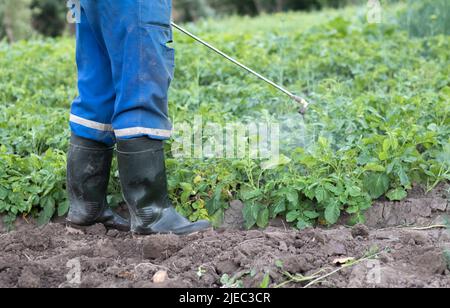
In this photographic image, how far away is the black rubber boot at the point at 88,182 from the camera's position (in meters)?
3.72

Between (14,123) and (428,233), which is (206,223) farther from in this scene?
(14,123)

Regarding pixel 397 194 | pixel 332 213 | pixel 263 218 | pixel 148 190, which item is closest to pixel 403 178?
pixel 397 194

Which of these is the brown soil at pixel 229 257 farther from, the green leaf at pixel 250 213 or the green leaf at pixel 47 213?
the green leaf at pixel 47 213

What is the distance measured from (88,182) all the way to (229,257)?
1032 millimetres

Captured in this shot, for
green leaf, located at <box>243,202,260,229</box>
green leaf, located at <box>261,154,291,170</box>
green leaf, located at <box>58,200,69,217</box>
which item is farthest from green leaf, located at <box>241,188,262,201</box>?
green leaf, located at <box>58,200,69,217</box>

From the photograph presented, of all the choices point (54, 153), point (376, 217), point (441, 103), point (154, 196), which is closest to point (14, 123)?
point (54, 153)

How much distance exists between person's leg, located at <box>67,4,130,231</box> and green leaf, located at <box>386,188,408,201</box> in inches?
52.8

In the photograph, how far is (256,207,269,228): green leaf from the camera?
148 inches

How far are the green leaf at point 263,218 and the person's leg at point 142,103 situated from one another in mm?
318

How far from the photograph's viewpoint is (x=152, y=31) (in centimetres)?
331

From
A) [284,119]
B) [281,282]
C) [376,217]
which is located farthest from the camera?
[284,119]

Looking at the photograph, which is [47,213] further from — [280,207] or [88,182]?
[280,207]

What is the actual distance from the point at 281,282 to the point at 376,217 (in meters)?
1.12

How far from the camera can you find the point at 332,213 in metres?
3.63
